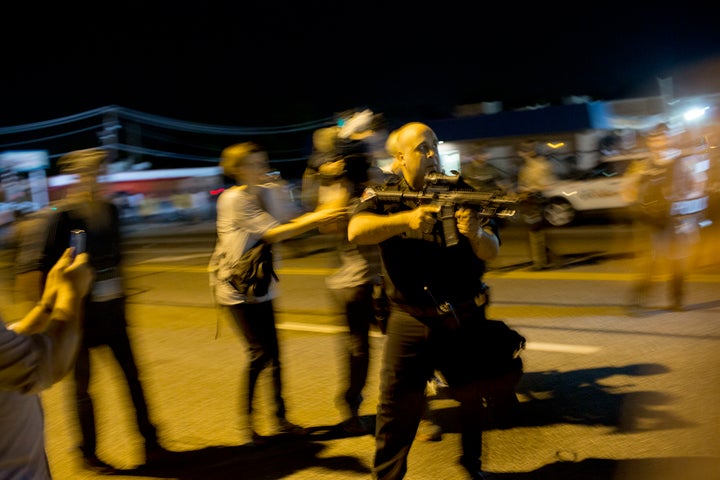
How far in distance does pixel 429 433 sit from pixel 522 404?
79 centimetres

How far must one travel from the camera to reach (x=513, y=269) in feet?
32.5

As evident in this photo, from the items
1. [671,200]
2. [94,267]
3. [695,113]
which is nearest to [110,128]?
[695,113]

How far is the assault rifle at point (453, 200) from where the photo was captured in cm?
276

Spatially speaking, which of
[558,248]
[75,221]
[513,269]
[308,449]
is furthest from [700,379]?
[558,248]

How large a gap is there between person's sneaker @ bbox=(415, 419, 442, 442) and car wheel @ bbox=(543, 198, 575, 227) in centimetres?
1136

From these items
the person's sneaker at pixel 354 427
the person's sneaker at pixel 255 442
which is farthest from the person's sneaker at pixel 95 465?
the person's sneaker at pixel 354 427

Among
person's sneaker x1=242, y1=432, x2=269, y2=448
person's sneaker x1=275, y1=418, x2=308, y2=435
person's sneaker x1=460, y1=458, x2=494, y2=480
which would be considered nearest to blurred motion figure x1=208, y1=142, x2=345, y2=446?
person's sneaker x1=242, y1=432, x2=269, y2=448

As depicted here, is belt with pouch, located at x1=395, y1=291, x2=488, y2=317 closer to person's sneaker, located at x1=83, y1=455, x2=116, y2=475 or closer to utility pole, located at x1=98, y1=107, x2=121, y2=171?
person's sneaker, located at x1=83, y1=455, x2=116, y2=475

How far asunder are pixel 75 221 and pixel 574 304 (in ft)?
18.1

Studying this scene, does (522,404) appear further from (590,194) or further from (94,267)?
(590,194)

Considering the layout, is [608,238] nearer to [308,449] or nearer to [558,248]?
[558,248]

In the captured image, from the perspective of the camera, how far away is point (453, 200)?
2.85 metres

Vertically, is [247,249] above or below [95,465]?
above

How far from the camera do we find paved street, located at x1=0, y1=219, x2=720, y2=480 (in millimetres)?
3771
